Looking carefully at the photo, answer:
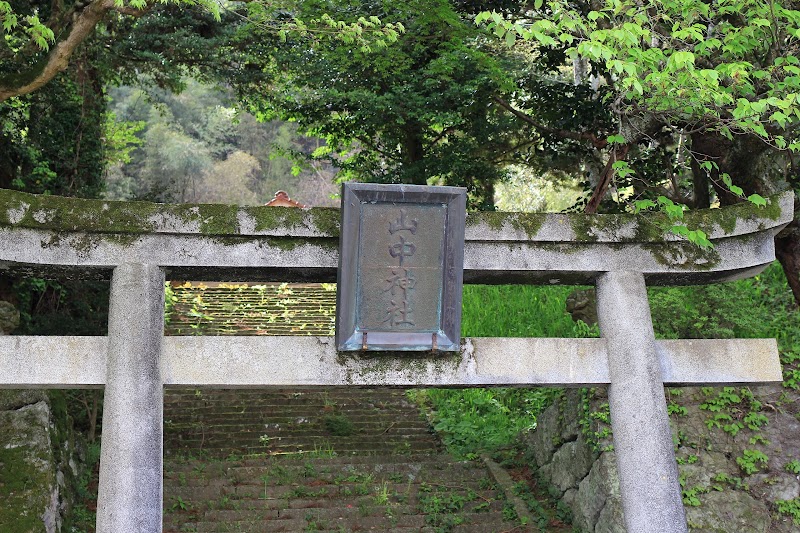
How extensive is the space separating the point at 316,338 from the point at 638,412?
219cm

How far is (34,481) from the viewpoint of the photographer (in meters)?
7.45

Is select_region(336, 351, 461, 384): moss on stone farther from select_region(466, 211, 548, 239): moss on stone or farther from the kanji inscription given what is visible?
select_region(466, 211, 548, 239): moss on stone

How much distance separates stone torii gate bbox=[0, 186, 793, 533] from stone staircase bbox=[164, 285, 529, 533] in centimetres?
387

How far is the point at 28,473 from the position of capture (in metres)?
7.47

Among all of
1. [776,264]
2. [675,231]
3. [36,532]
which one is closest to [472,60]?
[776,264]

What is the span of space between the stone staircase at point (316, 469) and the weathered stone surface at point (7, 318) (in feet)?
8.00

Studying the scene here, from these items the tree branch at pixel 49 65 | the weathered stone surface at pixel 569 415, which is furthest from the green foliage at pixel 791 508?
the tree branch at pixel 49 65

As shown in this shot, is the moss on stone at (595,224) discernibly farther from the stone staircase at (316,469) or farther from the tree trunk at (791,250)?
the stone staircase at (316,469)

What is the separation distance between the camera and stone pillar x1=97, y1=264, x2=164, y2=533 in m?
4.80

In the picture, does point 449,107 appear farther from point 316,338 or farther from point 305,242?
point 316,338

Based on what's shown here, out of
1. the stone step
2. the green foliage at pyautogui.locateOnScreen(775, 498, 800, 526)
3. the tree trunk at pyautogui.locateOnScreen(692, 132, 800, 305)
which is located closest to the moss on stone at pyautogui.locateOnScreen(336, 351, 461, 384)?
the tree trunk at pyautogui.locateOnScreen(692, 132, 800, 305)

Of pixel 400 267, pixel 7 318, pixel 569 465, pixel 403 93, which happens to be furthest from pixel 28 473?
pixel 403 93

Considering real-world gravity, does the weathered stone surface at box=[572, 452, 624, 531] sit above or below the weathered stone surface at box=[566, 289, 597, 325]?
below

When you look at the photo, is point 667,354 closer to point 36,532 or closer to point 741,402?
point 741,402
